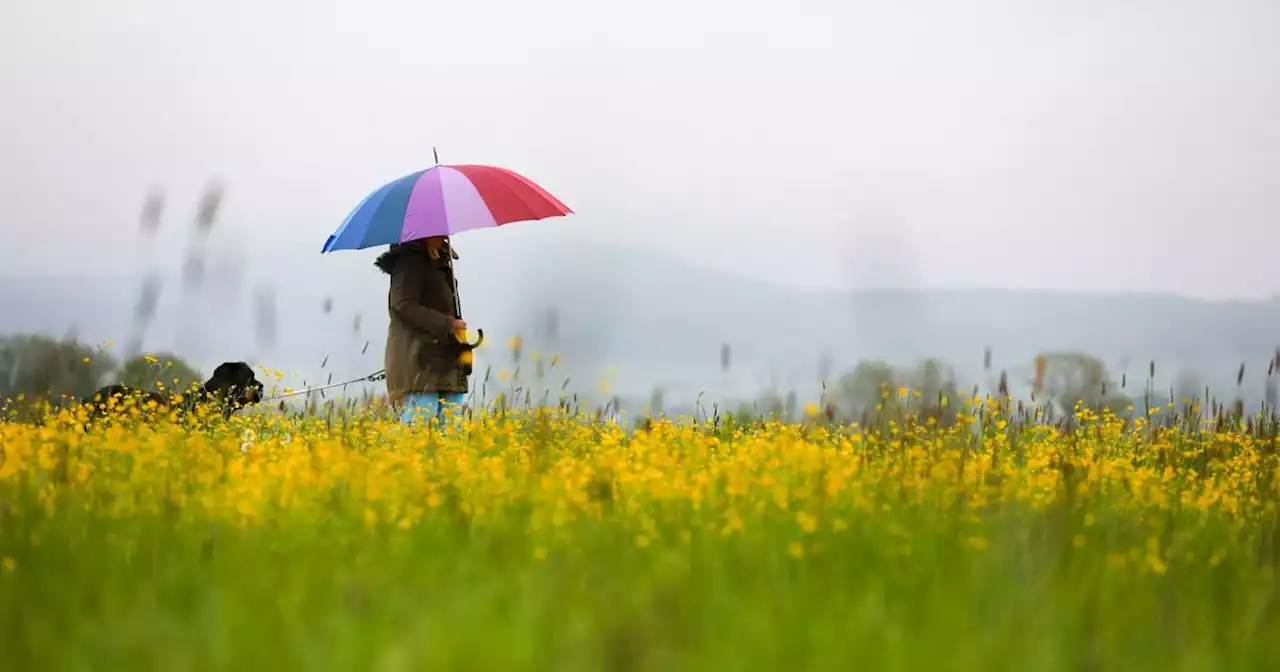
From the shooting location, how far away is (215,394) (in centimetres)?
880

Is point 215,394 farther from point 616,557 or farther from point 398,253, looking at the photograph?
point 616,557

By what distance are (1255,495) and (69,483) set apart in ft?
19.2

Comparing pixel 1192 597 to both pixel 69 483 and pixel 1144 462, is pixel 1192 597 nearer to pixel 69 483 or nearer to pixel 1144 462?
pixel 1144 462

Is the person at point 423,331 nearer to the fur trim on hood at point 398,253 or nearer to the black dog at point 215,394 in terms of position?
the fur trim on hood at point 398,253

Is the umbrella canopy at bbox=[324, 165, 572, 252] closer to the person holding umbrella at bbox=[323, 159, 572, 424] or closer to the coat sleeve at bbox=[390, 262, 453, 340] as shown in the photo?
the person holding umbrella at bbox=[323, 159, 572, 424]

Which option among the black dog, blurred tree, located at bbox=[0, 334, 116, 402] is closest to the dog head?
the black dog

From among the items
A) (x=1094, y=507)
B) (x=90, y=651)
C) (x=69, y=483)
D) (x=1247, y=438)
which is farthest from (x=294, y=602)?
(x=1247, y=438)

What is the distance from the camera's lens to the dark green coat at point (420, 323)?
8102 mm

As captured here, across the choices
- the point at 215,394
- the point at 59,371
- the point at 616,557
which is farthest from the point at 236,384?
the point at 616,557

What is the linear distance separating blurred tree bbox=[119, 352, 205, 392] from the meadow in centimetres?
234

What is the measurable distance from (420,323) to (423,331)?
0.47ft

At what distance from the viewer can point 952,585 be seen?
3.97m

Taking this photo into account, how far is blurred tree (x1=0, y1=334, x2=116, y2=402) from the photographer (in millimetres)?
9539

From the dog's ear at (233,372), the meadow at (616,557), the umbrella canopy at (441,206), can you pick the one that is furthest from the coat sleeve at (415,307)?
the dog's ear at (233,372)
